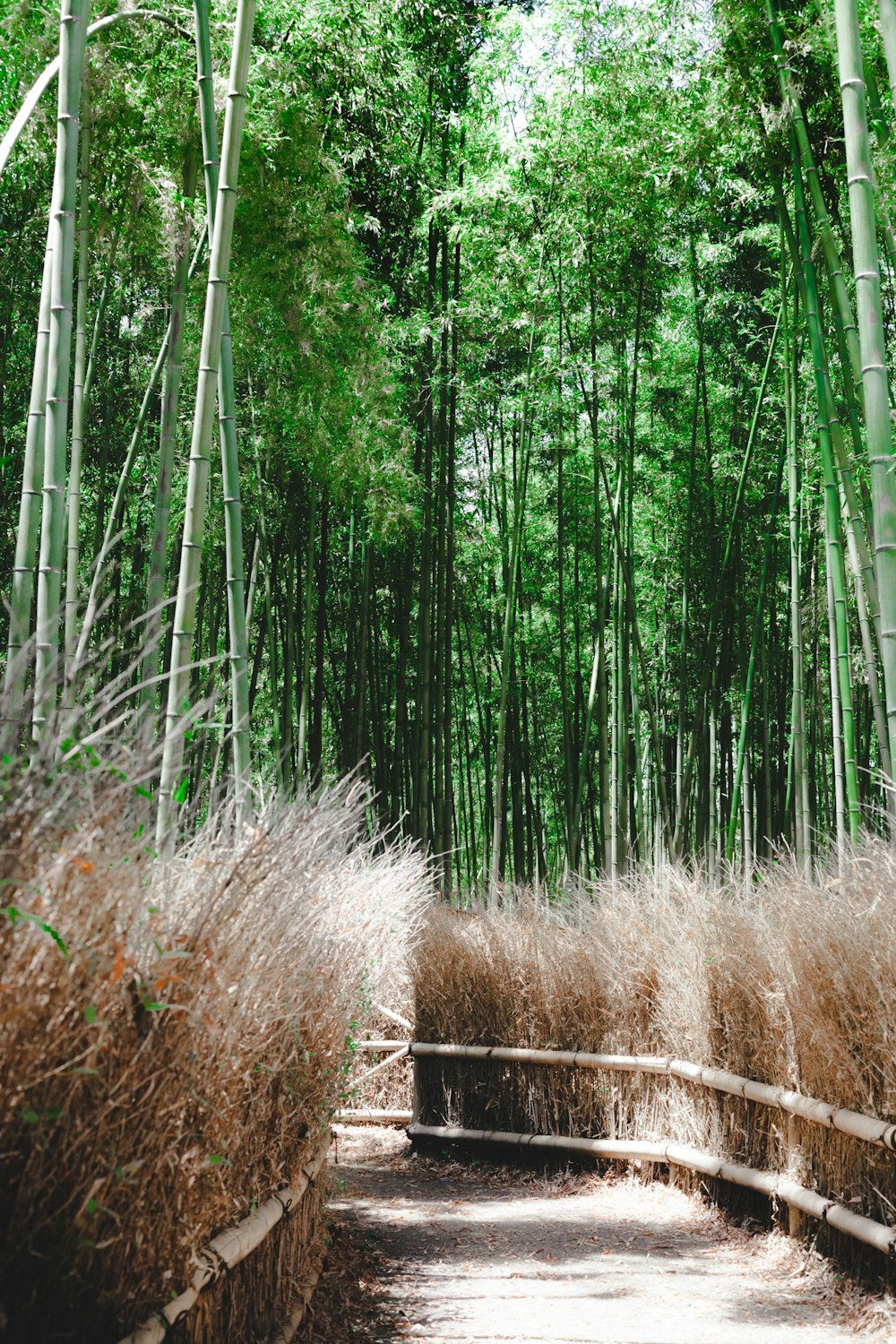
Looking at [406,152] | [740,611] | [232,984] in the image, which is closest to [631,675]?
[740,611]

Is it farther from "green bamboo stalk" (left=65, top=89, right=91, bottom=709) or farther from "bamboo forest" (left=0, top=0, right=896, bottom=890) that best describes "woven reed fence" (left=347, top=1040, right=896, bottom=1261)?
"green bamboo stalk" (left=65, top=89, right=91, bottom=709)

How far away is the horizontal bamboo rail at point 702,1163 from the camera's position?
9.77 ft

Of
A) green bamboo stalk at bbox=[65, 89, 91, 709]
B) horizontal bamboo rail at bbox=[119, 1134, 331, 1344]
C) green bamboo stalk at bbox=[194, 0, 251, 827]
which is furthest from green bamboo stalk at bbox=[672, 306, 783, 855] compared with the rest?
horizontal bamboo rail at bbox=[119, 1134, 331, 1344]

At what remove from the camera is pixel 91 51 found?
16.8 ft

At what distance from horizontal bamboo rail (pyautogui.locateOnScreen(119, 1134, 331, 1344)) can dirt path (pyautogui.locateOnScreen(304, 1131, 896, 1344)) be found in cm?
44

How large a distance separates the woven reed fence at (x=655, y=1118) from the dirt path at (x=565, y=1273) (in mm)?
164

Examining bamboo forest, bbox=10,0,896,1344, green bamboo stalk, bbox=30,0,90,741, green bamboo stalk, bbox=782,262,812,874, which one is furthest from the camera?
green bamboo stalk, bbox=782,262,812,874

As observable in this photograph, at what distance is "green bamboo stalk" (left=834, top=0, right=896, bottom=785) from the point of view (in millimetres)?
3318

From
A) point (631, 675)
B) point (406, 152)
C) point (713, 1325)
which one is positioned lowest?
point (713, 1325)

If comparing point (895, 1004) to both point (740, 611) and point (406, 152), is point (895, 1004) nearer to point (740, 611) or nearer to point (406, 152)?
point (406, 152)

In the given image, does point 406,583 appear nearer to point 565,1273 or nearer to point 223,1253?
point 565,1273

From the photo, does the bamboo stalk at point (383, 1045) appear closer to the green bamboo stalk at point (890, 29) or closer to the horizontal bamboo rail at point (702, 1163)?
the horizontal bamboo rail at point (702, 1163)

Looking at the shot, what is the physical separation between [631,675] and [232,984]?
736cm

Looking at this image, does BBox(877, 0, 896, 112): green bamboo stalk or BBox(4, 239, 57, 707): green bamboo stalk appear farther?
BBox(877, 0, 896, 112): green bamboo stalk
